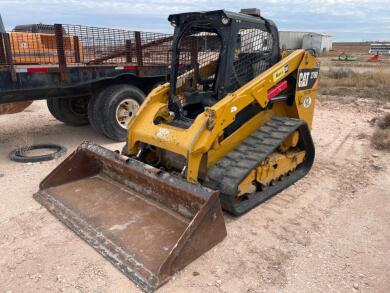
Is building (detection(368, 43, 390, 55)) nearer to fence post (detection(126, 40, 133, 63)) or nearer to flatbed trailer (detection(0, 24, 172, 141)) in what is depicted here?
flatbed trailer (detection(0, 24, 172, 141))

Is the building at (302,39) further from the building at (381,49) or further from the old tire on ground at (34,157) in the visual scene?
the old tire on ground at (34,157)

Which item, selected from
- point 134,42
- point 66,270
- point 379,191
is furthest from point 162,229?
point 134,42

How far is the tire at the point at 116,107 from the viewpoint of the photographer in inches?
260

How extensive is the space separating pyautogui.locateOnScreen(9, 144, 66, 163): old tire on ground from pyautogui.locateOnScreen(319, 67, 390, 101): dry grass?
9.47 meters

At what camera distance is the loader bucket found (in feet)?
10.2

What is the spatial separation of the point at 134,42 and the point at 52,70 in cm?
184

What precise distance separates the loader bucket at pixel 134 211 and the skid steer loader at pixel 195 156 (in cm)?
1

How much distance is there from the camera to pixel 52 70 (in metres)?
5.76

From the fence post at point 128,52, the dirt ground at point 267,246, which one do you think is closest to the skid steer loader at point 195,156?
the dirt ground at point 267,246

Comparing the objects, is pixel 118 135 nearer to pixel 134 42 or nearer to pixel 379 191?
pixel 134 42

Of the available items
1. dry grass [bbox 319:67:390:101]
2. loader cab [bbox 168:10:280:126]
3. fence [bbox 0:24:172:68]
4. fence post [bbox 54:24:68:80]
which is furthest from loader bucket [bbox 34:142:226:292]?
dry grass [bbox 319:67:390:101]

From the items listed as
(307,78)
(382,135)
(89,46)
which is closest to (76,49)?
(89,46)

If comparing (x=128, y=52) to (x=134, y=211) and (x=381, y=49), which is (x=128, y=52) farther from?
(x=381, y=49)

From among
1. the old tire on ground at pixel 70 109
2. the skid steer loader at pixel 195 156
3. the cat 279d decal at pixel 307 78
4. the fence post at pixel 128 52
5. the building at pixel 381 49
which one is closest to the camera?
the skid steer loader at pixel 195 156
